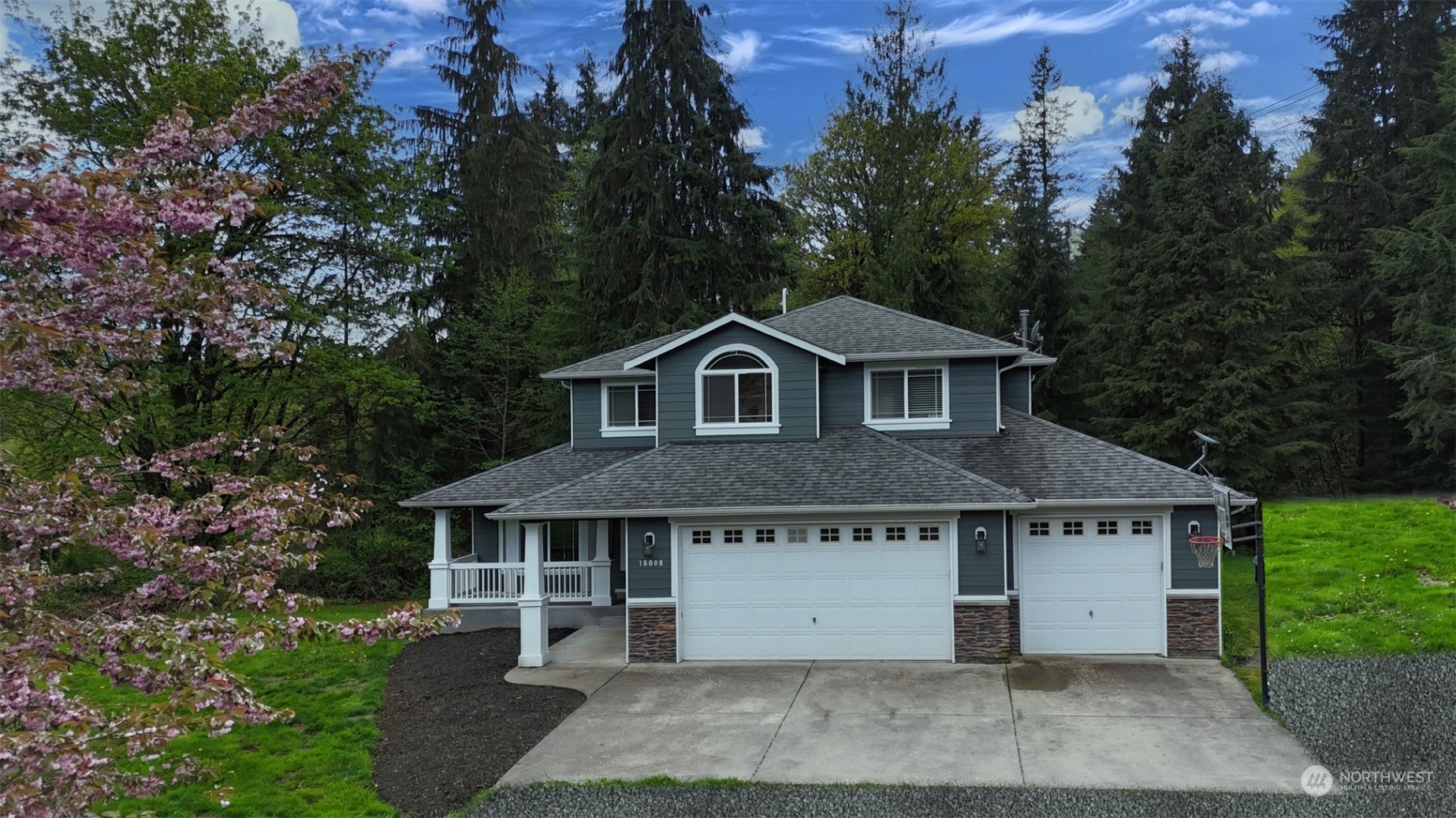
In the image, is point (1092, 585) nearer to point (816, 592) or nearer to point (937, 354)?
point (816, 592)

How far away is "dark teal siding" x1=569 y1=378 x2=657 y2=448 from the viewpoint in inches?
655

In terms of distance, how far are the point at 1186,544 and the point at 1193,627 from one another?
1210 mm

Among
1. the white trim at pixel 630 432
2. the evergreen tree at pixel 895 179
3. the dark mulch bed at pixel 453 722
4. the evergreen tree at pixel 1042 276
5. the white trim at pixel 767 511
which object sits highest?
the evergreen tree at pixel 895 179

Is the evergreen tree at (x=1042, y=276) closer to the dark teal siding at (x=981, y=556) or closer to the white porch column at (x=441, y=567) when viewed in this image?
the dark teal siding at (x=981, y=556)

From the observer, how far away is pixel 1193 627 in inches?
472

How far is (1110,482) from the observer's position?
12344mm

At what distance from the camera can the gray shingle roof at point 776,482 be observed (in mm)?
11844

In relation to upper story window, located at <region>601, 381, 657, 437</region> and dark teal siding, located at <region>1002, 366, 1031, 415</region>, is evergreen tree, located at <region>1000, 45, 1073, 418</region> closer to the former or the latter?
dark teal siding, located at <region>1002, 366, 1031, 415</region>

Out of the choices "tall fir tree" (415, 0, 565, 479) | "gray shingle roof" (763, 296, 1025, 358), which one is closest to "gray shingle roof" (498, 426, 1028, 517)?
"gray shingle roof" (763, 296, 1025, 358)

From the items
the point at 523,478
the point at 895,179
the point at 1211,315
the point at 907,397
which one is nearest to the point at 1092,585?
the point at 907,397

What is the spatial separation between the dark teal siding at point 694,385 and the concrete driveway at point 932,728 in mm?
4132

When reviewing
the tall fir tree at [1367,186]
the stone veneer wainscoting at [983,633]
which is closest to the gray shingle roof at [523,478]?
the stone veneer wainscoting at [983,633]

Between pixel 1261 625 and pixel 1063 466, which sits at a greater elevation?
pixel 1063 466

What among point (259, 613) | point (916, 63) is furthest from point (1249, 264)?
point (259, 613)
